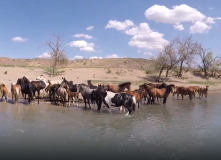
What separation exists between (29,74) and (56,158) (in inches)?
983

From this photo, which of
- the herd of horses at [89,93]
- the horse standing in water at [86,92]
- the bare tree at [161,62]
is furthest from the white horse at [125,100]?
the bare tree at [161,62]

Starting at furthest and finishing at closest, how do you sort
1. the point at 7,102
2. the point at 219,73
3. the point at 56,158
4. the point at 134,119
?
the point at 219,73
the point at 7,102
the point at 134,119
the point at 56,158

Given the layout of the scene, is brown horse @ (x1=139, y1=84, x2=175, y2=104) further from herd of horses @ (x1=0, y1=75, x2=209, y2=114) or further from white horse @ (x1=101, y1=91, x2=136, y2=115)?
white horse @ (x1=101, y1=91, x2=136, y2=115)

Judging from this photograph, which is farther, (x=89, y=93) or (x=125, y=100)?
(x=89, y=93)

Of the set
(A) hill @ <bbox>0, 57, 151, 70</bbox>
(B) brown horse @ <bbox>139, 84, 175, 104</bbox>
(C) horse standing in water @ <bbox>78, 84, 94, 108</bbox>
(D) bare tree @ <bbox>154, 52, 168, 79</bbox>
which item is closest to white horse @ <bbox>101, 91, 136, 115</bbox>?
(C) horse standing in water @ <bbox>78, 84, 94, 108</bbox>

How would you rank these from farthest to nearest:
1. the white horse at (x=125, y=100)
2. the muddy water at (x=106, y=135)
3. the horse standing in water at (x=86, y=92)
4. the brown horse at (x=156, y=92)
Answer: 1. the brown horse at (x=156, y=92)
2. the horse standing in water at (x=86, y=92)
3. the white horse at (x=125, y=100)
4. the muddy water at (x=106, y=135)

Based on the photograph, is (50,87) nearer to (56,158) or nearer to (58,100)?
(58,100)

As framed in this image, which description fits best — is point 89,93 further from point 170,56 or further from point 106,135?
point 170,56

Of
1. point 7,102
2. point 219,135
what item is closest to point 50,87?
point 7,102

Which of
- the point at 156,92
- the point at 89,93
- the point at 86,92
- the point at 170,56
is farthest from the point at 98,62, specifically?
the point at 89,93

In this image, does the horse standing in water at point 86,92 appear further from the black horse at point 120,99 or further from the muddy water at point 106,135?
the muddy water at point 106,135

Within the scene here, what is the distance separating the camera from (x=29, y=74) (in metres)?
29.3

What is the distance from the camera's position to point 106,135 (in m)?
7.89

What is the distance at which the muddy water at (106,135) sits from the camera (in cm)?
640
